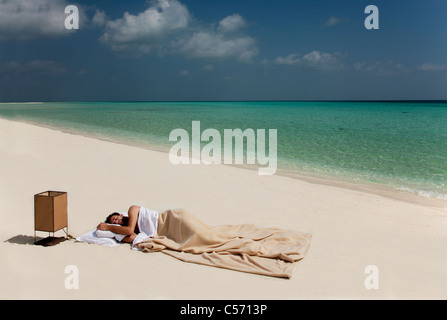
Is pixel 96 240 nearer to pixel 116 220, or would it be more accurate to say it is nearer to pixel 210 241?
pixel 116 220

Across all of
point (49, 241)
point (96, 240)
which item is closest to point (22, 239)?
point (49, 241)

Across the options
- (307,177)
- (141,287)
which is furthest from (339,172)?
(141,287)

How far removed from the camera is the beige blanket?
518cm

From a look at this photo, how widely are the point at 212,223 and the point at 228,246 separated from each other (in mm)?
1652

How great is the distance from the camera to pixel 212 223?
724 cm

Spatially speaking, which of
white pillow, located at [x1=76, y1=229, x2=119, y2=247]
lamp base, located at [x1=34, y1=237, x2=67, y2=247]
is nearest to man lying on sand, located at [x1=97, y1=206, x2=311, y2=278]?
white pillow, located at [x1=76, y1=229, x2=119, y2=247]

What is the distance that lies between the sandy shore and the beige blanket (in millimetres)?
150

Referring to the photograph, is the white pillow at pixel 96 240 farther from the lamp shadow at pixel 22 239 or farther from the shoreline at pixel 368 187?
the shoreline at pixel 368 187

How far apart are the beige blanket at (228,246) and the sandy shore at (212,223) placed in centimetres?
15

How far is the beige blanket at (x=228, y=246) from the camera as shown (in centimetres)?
518

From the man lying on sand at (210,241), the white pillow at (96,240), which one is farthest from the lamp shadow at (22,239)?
the man lying on sand at (210,241)

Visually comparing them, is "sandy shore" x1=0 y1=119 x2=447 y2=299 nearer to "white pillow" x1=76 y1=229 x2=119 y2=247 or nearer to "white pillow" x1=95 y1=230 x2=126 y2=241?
"white pillow" x1=76 y1=229 x2=119 y2=247
